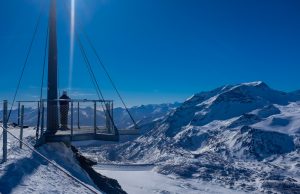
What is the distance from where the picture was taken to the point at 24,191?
14023 mm

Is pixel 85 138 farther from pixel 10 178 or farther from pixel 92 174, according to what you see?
pixel 10 178

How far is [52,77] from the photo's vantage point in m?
24.1

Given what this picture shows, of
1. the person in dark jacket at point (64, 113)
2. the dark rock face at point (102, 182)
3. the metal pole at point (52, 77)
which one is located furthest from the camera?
the person in dark jacket at point (64, 113)

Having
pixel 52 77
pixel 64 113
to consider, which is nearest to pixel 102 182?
pixel 64 113

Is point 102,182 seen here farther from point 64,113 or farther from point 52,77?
point 52,77

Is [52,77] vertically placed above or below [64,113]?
above

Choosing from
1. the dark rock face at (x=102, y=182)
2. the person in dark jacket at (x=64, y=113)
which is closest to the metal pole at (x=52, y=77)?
the person in dark jacket at (x=64, y=113)

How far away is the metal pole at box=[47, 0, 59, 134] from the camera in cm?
2358

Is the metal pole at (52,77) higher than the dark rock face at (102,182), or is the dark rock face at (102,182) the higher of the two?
the metal pole at (52,77)

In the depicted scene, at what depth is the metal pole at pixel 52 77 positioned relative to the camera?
77.4ft

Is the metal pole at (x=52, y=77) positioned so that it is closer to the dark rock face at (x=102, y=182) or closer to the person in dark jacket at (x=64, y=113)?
the person in dark jacket at (x=64, y=113)

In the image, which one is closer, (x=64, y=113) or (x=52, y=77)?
(x=52, y=77)

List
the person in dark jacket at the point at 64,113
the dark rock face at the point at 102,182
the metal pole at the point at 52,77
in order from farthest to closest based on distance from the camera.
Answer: the person in dark jacket at the point at 64,113
the metal pole at the point at 52,77
the dark rock face at the point at 102,182

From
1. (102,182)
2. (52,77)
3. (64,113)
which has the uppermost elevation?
(52,77)
